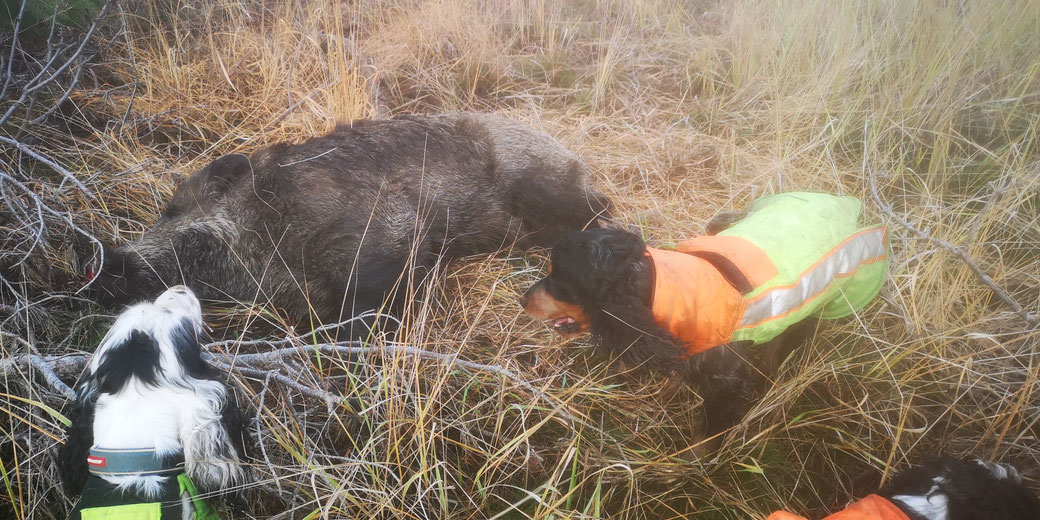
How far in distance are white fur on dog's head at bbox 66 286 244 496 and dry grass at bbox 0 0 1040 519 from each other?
23 cm

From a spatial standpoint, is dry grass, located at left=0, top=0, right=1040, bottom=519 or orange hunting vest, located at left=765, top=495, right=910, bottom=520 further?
dry grass, located at left=0, top=0, right=1040, bottom=519

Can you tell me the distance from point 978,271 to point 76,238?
16.2ft

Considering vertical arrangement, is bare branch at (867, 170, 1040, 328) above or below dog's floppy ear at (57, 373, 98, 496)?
above

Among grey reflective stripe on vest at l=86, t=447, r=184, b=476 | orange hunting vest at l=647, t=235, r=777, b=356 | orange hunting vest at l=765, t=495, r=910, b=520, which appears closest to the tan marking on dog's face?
orange hunting vest at l=647, t=235, r=777, b=356

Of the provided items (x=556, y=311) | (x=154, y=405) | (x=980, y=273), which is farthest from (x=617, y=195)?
(x=154, y=405)

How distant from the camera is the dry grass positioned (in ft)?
7.36

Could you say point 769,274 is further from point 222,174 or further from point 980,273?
point 222,174

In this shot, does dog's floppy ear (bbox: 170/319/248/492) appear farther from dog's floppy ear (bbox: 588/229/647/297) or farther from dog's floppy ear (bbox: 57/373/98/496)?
dog's floppy ear (bbox: 588/229/647/297)

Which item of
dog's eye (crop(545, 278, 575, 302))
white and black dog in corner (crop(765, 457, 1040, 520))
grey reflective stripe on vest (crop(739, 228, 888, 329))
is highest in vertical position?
grey reflective stripe on vest (crop(739, 228, 888, 329))

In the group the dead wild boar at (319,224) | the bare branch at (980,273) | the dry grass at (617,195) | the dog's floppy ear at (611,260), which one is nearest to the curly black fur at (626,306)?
the dog's floppy ear at (611,260)

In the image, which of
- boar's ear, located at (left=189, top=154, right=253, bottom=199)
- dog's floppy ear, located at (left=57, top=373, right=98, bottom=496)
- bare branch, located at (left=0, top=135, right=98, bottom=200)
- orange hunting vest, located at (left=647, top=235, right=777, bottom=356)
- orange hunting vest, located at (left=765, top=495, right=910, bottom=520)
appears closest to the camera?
orange hunting vest, located at (left=765, top=495, right=910, bottom=520)

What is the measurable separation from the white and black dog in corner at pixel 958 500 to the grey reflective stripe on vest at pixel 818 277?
0.78 meters

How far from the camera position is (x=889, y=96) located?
3.62 metres

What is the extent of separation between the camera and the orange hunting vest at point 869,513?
1769 mm
